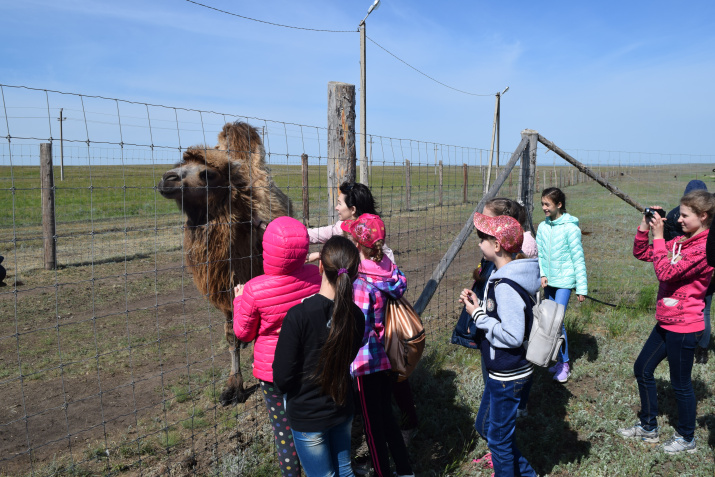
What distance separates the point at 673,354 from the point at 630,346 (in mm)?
2193

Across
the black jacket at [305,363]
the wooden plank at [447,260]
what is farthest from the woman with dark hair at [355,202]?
the black jacket at [305,363]

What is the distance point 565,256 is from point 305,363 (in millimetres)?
3456

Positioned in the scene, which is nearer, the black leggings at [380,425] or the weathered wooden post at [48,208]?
the black leggings at [380,425]

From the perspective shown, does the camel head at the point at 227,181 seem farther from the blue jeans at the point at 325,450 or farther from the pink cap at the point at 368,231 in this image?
the blue jeans at the point at 325,450

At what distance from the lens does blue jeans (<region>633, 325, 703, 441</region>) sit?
353 centimetres

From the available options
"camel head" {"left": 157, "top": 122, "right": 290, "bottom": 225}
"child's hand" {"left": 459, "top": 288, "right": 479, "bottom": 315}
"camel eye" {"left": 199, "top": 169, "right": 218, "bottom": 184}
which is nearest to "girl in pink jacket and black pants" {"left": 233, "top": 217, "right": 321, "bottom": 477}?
"child's hand" {"left": 459, "top": 288, "right": 479, "bottom": 315}

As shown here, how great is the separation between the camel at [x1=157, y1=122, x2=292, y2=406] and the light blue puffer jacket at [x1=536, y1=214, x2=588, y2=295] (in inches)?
108

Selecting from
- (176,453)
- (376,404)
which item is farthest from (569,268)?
(176,453)

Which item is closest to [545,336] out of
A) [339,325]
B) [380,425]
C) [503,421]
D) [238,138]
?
[503,421]

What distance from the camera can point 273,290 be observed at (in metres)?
2.62

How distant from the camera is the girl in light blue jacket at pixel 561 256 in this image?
4.80 metres

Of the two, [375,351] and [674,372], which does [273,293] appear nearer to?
[375,351]

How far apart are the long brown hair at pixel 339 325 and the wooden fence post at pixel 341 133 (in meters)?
1.60

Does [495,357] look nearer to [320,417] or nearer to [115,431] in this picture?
[320,417]
